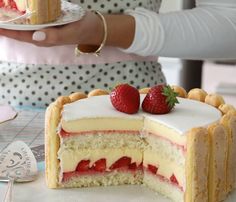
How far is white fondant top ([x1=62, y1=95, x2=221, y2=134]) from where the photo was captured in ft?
4.04

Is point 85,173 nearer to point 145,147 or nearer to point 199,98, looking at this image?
point 145,147

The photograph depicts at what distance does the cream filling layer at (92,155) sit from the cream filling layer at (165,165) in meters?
A: 0.02

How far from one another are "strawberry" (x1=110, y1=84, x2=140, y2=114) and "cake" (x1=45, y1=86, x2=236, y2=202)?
0.5 inches

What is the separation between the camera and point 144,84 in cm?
175

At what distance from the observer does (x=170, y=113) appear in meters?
1.29

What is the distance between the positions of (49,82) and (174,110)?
49cm

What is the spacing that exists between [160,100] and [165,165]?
0.39 feet

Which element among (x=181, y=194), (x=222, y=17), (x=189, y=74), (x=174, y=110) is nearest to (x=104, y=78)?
(x=222, y=17)

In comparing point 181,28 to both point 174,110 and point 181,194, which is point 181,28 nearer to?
point 174,110

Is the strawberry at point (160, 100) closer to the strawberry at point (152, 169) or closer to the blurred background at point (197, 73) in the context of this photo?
the strawberry at point (152, 169)

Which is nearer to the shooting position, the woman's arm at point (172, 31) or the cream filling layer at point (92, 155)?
the cream filling layer at point (92, 155)

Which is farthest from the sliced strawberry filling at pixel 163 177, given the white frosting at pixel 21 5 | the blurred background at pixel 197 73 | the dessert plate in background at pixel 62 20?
the blurred background at pixel 197 73

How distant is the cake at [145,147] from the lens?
1200 mm

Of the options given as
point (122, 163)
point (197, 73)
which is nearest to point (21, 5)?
point (122, 163)
